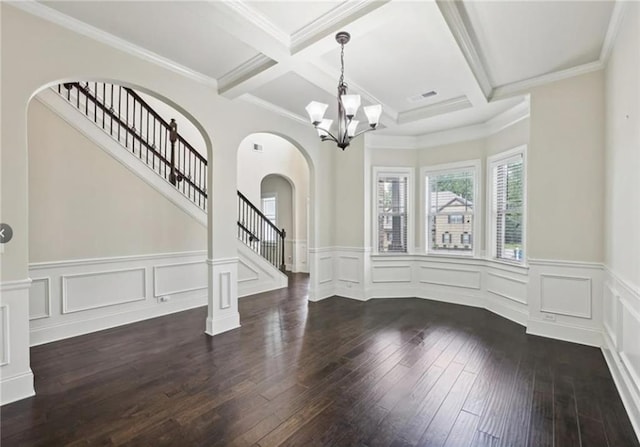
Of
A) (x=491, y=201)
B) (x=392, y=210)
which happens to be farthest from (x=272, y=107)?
(x=491, y=201)

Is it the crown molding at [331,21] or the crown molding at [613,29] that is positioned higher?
the crown molding at [613,29]

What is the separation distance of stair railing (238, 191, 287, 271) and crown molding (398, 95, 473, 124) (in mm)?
3605

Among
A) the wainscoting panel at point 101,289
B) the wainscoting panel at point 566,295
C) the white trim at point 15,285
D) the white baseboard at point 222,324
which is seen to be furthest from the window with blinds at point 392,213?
the white trim at point 15,285

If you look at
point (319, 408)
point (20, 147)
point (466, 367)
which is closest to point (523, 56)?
point (466, 367)

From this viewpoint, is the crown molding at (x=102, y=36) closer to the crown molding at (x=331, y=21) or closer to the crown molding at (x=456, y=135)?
the crown molding at (x=331, y=21)

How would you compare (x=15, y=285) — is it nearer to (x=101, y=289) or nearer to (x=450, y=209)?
(x=101, y=289)

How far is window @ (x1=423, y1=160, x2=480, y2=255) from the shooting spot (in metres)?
5.09

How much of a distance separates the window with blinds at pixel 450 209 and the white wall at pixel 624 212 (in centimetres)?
199

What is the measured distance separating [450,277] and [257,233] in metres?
4.35

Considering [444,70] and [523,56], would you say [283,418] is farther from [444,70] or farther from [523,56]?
[523,56]

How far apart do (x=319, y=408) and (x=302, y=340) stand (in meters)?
1.30

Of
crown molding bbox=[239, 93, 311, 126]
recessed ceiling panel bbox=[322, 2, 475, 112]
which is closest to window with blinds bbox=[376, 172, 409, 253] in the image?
recessed ceiling panel bbox=[322, 2, 475, 112]

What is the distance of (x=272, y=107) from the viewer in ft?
14.3

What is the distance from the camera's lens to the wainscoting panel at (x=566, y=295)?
133 inches
